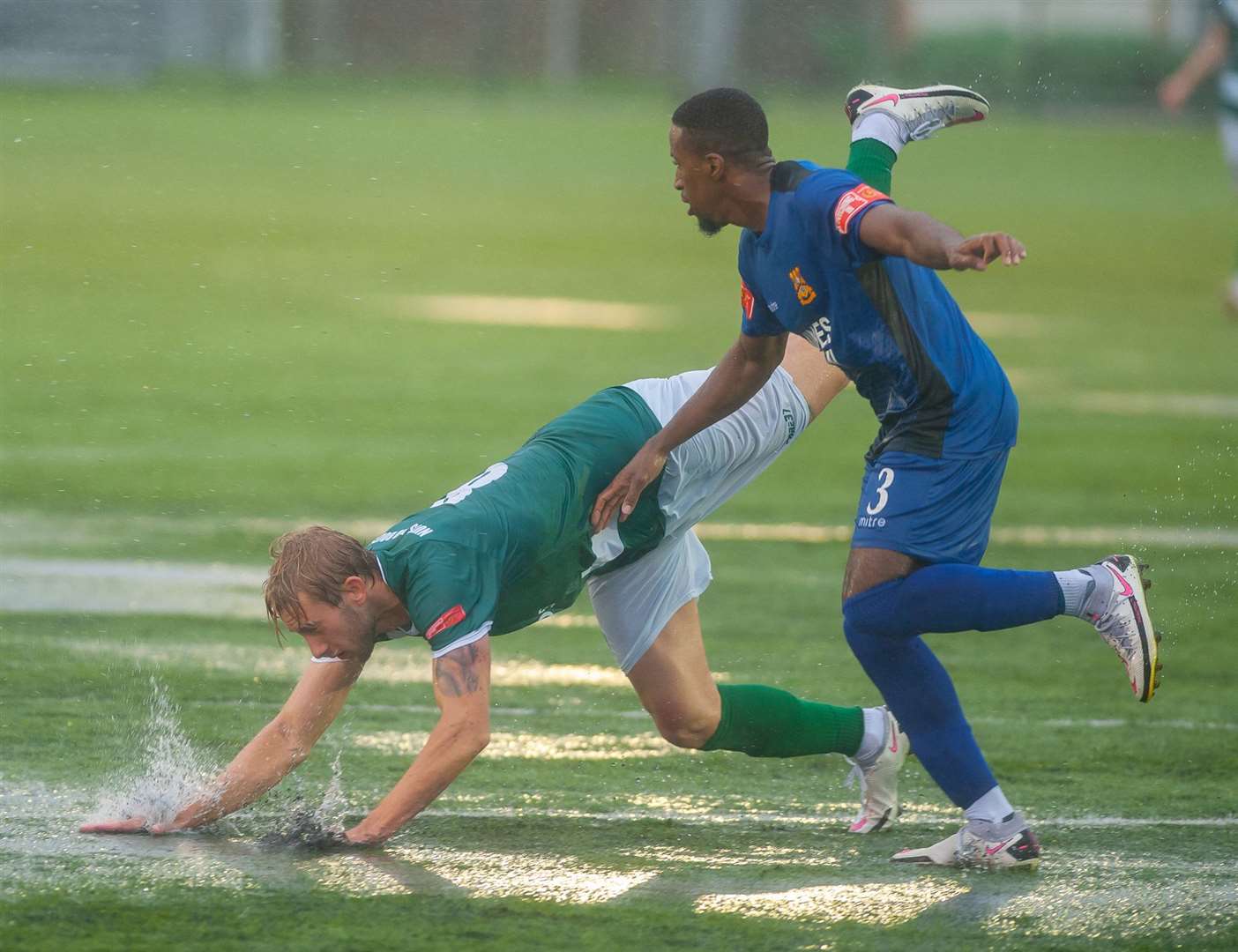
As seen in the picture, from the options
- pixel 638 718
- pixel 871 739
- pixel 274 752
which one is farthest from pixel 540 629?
pixel 274 752

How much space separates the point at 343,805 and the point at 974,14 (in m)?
24.6

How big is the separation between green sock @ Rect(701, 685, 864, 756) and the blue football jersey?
2.86ft

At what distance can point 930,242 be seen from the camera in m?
4.12

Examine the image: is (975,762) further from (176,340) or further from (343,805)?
(176,340)

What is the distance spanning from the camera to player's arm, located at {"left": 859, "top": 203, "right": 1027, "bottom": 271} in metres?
3.97

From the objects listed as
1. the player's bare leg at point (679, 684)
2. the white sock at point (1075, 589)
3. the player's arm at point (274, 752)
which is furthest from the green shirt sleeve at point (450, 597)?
the white sock at point (1075, 589)

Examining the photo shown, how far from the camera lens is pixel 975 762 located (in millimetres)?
4645

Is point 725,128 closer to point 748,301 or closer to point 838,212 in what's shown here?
point 838,212

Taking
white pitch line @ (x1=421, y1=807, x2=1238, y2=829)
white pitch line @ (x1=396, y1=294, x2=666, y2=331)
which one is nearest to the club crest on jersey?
white pitch line @ (x1=421, y1=807, x2=1238, y2=829)

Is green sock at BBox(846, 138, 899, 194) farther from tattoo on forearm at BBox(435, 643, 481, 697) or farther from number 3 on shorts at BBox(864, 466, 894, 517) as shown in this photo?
tattoo on forearm at BBox(435, 643, 481, 697)

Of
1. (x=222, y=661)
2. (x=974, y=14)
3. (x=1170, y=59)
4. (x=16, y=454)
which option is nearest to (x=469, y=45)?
(x=974, y=14)

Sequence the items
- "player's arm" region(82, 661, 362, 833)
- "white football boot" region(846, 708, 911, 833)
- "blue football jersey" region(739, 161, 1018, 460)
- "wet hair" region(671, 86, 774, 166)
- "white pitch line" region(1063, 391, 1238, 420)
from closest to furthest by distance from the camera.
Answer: "blue football jersey" region(739, 161, 1018, 460)
"wet hair" region(671, 86, 774, 166)
"player's arm" region(82, 661, 362, 833)
"white football boot" region(846, 708, 911, 833)
"white pitch line" region(1063, 391, 1238, 420)

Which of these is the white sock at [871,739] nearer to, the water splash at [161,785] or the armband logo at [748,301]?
the armband logo at [748,301]

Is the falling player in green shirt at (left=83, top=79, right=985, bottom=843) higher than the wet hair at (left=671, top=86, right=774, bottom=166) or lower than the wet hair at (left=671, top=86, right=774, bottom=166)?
lower
